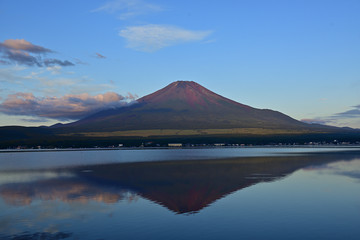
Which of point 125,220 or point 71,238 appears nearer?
point 71,238

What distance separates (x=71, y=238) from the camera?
17.7 metres

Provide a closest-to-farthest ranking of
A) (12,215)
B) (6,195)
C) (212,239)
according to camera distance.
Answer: (212,239) → (12,215) → (6,195)

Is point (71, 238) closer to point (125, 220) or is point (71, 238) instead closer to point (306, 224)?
point (125, 220)

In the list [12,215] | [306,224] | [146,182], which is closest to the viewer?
[306,224]

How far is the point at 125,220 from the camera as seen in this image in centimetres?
2155

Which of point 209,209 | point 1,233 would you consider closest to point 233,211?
point 209,209

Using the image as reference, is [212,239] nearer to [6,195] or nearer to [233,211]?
[233,211]

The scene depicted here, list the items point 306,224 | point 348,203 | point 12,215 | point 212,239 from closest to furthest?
point 212,239, point 306,224, point 12,215, point 348,203

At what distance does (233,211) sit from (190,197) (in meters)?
5.91

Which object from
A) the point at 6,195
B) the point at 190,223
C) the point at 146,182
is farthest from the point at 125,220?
the point at 146,182

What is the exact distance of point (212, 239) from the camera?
17484 mm

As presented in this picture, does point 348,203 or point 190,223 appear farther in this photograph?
point 348,203

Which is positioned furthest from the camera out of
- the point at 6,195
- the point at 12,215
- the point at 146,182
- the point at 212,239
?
the point at 146,182

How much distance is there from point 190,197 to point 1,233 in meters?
14.6
